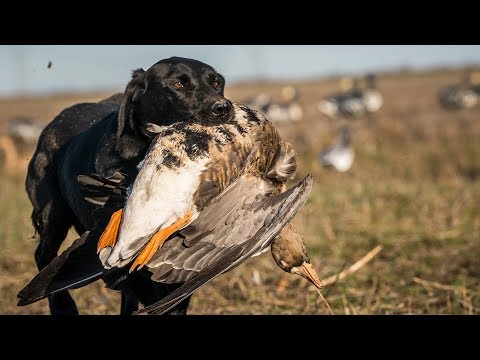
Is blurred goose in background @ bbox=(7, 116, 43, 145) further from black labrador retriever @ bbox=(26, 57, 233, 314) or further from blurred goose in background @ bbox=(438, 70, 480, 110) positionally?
black labrador retriever @ bbox=(26, 57, 233, 314)

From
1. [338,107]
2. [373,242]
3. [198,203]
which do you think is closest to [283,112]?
[338,107]

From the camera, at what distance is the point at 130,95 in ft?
14.2

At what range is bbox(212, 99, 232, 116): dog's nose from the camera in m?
3.67

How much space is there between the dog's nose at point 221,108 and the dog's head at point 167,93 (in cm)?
32

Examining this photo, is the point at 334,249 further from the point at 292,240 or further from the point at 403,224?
the point at 292,240

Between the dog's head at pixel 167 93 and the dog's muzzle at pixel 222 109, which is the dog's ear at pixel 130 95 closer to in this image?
the dog's head at pixel 167 93

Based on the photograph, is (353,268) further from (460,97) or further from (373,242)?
(460,97)

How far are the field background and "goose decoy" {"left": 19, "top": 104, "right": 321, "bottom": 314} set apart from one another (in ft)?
7.04

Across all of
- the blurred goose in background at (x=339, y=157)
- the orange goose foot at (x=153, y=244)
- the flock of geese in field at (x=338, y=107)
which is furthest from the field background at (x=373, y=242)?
the flock of geese in field at (x=338, y=107)

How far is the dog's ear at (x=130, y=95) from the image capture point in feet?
13.8

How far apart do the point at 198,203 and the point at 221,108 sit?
618 millimetres

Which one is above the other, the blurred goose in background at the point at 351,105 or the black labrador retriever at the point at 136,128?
the black labrador retriever at the point at 136,128

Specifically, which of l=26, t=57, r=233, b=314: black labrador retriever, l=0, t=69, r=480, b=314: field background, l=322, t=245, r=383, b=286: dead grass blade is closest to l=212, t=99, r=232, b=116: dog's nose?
l=26, t=57, r=233, b=314: black labrador retriever

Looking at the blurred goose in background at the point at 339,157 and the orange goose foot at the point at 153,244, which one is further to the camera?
the blurred goose in background at the point at 339,157
